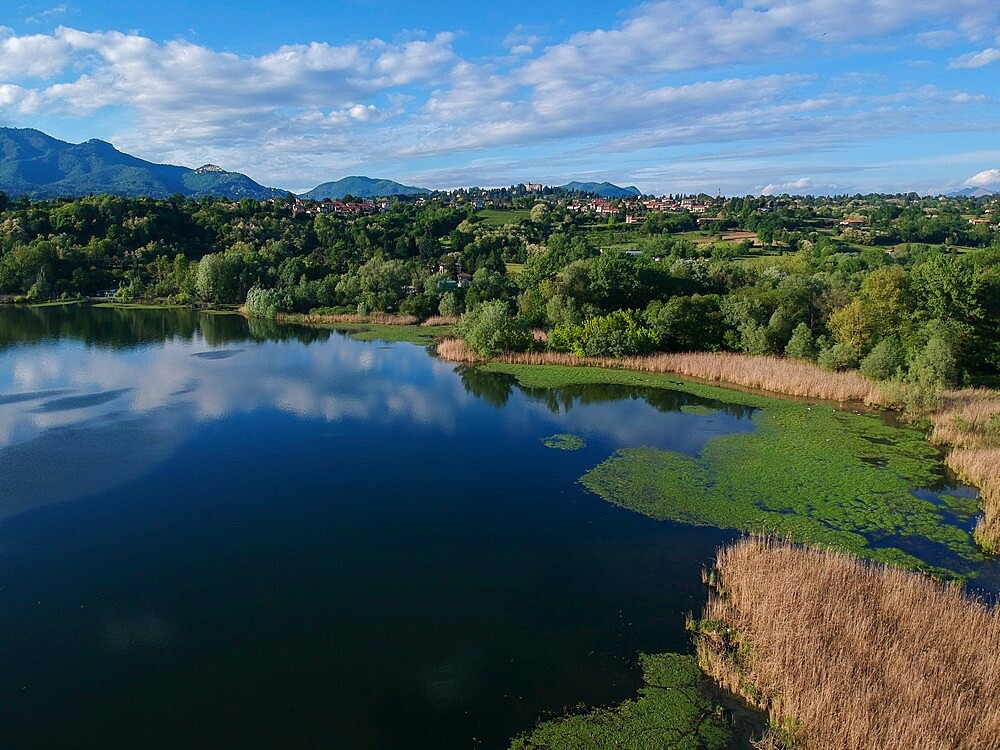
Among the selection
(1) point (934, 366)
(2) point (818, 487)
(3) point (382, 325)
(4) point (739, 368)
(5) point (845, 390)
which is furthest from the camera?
(3) point (382, 325)

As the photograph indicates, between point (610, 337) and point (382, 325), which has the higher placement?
point (610, 337)

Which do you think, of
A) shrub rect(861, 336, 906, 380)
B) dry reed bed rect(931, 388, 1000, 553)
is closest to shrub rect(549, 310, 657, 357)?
shrub rect(861, 336, 906, 380)

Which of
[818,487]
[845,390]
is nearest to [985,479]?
[818,487]

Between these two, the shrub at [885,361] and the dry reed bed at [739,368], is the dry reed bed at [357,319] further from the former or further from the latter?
the shrub at [885,361]

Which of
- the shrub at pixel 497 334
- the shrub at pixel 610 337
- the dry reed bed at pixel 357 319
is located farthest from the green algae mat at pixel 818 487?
the dry reed bed at pixel 357 319

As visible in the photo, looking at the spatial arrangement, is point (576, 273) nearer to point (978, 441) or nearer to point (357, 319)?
point (357, 319)

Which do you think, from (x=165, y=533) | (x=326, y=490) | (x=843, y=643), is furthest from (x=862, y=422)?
(x=165, y=533)
